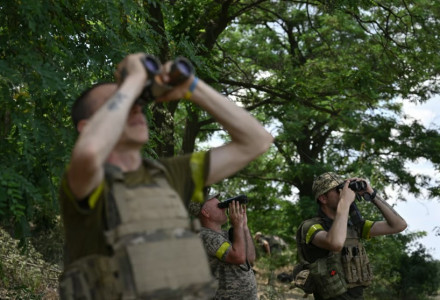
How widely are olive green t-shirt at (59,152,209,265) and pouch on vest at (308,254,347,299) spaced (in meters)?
3.06

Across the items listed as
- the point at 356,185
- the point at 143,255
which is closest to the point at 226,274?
the point at 356,185

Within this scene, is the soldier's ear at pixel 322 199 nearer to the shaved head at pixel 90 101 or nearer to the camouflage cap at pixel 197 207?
the camouflage cap at pixel 197 207

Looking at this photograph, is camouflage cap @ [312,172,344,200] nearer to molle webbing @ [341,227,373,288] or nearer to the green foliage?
molle webbing @ [341,227,373,288]

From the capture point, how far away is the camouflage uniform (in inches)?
227

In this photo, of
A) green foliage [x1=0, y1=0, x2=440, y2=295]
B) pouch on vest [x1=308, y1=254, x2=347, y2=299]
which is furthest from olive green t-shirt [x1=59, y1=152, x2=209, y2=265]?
pouch on vest [x1=308, y1=254, x2=347, y2=299]

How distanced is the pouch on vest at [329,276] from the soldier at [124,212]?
3.21 m

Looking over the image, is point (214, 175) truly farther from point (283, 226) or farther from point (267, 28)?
point (283, 226)

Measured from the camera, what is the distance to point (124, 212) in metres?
2.53

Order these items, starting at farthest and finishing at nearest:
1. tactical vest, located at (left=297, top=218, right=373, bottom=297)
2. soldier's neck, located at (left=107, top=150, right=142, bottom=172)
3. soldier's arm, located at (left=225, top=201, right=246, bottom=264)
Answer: tactical vest, located at (left=297, top=218, right=373, bottom=297) < soldier's arm, located at (left=225, top=201, right=246, bottom=264) < soldier's neck, located at (left=107, top=150, right=142, bottom=172)

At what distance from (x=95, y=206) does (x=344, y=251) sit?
145 inches

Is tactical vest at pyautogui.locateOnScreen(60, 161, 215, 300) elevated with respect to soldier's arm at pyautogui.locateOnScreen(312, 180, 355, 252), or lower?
lower

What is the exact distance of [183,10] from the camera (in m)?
11.9

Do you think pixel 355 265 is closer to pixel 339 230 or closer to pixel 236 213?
pixel 339 230

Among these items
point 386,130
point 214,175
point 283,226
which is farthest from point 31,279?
point 283,226
